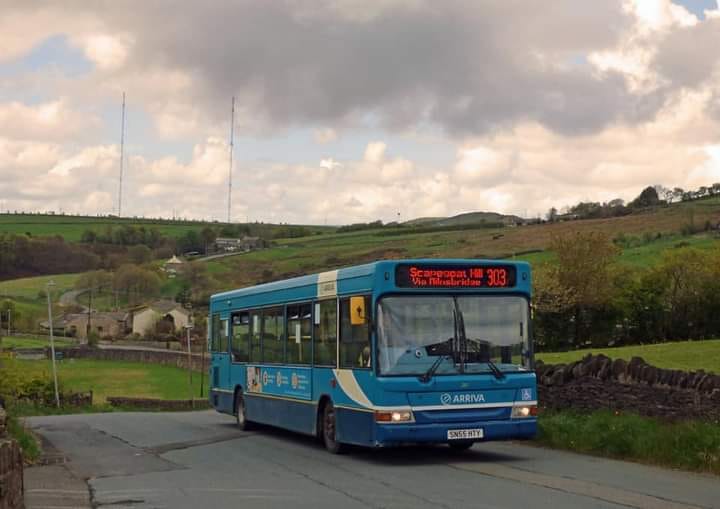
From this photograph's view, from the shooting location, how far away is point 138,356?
11062cm

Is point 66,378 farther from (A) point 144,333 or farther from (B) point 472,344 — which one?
(B) point 472,344

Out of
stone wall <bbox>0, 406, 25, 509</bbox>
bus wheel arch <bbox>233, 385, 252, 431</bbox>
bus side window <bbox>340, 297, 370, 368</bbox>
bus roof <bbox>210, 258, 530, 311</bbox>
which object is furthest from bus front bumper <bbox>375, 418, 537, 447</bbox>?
bus wheel arch <bbox>233, 385, 252, 431</bbox>

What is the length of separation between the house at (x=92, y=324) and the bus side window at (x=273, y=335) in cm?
12545

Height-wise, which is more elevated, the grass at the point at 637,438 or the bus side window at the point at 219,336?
the bus side window at the point at 219,336

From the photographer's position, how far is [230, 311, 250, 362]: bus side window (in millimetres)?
23750

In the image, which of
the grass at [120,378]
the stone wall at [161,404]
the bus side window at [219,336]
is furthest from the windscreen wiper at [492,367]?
the grass at [120,378]

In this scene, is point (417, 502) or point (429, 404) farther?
point (429, 404)

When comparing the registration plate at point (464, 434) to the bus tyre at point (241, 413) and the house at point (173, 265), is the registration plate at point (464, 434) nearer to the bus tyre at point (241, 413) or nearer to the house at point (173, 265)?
→ the bus tyre at point (241, 413)

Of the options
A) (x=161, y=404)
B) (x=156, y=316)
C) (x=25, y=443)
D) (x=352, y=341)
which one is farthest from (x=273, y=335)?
(x=156, y=316)

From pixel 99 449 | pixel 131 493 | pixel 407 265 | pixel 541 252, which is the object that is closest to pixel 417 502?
pixel 131 493

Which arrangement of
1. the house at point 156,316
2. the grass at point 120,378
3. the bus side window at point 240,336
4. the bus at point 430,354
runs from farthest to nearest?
the house at point 156,316 → the grass at point 120,378 → the bus side window at point 240,336 → the bus at point 430,354

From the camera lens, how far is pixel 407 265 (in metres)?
16.3

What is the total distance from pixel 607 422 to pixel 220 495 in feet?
22.0

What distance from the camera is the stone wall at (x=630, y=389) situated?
16.4 meters
